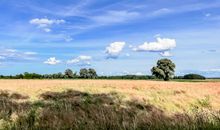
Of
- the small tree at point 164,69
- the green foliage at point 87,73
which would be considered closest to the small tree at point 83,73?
the green foliage at point 87,73

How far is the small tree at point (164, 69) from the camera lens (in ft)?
425

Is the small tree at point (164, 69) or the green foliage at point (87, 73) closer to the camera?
the green foliage at point (87, 73)

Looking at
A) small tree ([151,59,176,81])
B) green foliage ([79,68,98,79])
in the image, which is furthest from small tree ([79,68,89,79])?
small tree ([151,59,176,81])

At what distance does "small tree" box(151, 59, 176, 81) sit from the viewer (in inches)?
5103

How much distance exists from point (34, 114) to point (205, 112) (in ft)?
24.6

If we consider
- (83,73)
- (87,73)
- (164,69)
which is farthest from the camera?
(164,69)

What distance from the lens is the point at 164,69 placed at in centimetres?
13362

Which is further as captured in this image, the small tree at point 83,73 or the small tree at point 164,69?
the small tree at point 164,69

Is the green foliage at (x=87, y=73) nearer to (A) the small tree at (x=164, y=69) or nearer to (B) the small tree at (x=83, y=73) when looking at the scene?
(B) the small tree at (x=83, y=73)

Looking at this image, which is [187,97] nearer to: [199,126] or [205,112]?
[205,112]

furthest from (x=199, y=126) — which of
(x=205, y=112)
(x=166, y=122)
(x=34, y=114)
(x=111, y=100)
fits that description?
(x=111, y=100)

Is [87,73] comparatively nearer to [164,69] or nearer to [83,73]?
[83,73]

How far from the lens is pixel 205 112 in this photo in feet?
35.3

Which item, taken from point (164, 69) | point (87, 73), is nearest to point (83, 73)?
point (87, 73)
